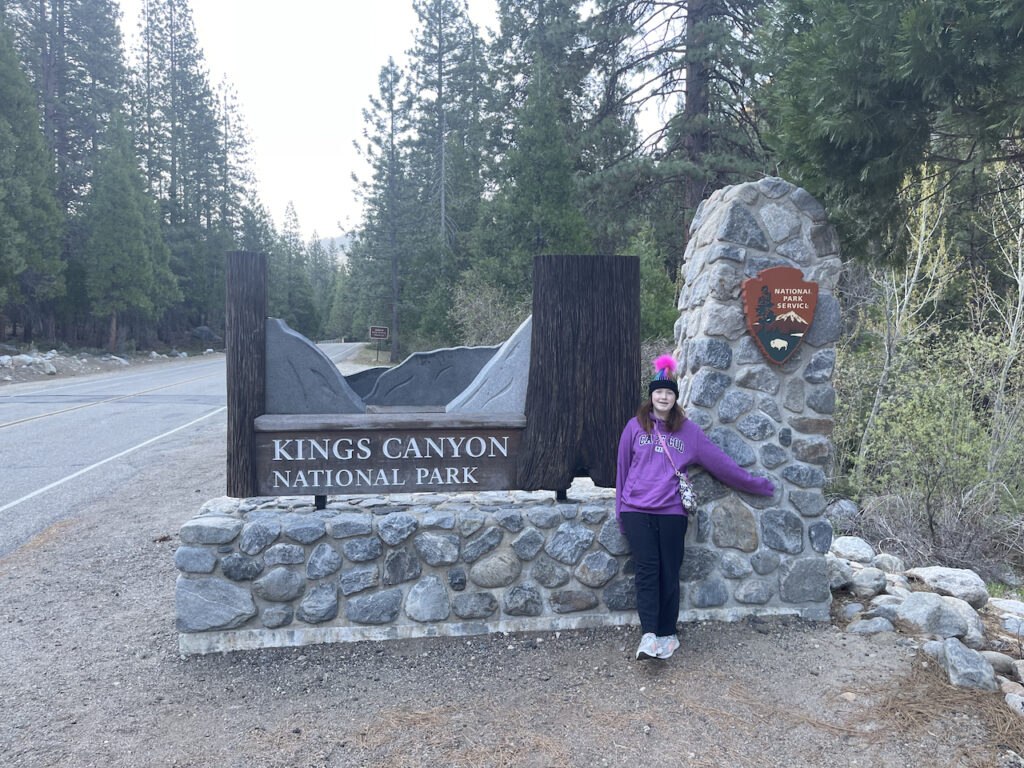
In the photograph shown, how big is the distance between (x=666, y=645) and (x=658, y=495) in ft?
2.53

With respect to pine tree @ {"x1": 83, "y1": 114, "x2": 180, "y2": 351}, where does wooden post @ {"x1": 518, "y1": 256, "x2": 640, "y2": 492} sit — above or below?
below

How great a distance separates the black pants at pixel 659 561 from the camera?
140 inches

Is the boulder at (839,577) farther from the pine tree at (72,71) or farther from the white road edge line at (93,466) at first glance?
the pine tree at (72,71)

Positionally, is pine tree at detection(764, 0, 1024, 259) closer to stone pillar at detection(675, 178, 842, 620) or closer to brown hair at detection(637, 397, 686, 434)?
stone pillar at detection(675, 178, 842, 620)

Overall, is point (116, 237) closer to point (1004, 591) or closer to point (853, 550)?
point (853, 550)

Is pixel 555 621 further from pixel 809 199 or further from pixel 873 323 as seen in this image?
pixel 873 323

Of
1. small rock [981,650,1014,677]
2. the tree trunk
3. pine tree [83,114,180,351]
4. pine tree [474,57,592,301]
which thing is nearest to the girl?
small rock [981,650,1014,677]

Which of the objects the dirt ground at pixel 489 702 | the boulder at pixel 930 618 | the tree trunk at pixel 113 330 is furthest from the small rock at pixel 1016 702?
the tree trunk at pixel 113 330

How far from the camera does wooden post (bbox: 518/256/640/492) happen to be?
3936 mm

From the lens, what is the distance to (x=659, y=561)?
3.60 meters

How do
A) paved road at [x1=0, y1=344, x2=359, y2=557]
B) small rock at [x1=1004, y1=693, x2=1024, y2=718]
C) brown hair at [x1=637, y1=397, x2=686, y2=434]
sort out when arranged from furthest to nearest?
paved road at [x1=0, y1=344, x2=359, y2=557]
brown hair at [x1=637, y1=397, x2=686, y2=434]
small rock at [x1=1004, y1=693, x2=1024, y2=718]

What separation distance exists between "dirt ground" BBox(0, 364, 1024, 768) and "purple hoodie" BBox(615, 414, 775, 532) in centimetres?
79

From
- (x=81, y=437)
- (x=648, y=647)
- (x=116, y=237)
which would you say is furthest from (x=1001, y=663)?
(x=116, y=237)

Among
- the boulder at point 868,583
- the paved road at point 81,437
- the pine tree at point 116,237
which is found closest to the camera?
the boulder at point 868,583
